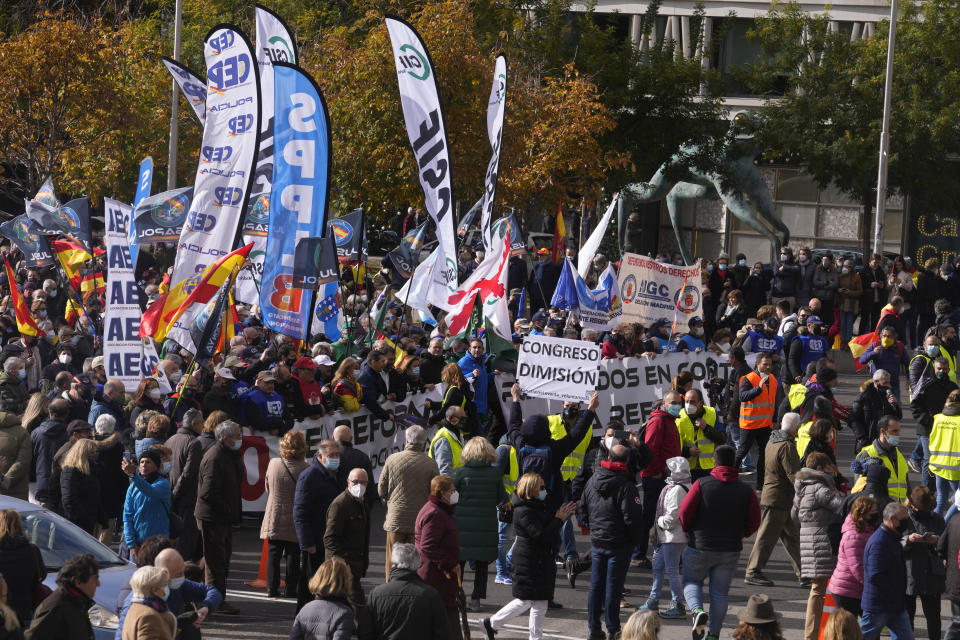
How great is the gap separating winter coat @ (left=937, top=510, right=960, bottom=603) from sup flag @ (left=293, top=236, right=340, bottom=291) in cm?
778

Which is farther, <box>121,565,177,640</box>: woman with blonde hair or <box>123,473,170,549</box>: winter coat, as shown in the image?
<box>123,473,170,549</box>: winter coat

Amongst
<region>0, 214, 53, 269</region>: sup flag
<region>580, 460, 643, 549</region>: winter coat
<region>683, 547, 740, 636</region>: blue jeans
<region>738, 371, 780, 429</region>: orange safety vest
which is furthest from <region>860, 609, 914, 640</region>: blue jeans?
<region>0, 214, 53, 269</region>: sup flag

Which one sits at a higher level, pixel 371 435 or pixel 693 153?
pixel 693 153

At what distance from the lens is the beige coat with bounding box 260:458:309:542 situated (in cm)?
1198

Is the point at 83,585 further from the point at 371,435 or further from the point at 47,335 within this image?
the point at 47,335

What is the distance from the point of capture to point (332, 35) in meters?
30.7

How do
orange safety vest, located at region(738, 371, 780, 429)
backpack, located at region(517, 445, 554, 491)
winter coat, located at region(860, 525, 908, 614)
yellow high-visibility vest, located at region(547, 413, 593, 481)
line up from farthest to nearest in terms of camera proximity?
orange safety vest, located at region(738, 371, 780, 429)
yellow high-visibility vest, located at region(547, 413, 593, 481)
backpack, located at region(517, 445, 554, 491)
winter coat, located at region(860, 525, 908, 614)

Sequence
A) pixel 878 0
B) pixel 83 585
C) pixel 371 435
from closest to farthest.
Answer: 1. pixel 83 585
2. pixel 371 435
3. pixel 878 0

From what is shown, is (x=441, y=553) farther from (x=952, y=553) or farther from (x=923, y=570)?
(x=952, y=553)

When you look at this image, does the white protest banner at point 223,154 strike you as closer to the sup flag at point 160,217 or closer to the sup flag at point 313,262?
the sup flag at point 313,262

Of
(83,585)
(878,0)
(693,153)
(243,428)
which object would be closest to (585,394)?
(243,428)

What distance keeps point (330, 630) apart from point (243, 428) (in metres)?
6.23

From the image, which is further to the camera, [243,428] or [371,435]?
[371,435]

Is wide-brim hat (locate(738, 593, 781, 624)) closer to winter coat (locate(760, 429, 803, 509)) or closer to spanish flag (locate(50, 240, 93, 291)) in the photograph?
winter coat (locate(760, 429, 803, 509))
